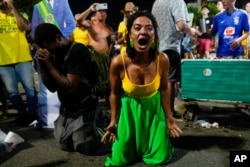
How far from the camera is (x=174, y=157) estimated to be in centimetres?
399

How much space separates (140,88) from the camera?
3.73m

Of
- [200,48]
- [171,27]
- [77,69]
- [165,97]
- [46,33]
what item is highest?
[46,33]

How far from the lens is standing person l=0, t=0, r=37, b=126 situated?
5.31m

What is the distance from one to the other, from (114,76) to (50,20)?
169 centimetres

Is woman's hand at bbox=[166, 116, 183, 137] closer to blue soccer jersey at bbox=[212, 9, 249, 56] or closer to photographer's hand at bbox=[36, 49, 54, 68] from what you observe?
photographer's hand at bbox=[36, 49, 54, 68]

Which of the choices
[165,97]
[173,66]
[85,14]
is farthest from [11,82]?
[165,97]

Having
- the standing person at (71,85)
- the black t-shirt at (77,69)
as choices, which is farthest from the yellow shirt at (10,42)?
the black t-shirt at (77,69)

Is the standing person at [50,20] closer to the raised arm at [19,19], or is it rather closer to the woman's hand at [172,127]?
the raised arm at [19,19]

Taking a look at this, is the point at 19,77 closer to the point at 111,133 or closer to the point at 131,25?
the point at 111,133

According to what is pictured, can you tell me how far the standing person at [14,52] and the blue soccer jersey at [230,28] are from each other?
107 inches

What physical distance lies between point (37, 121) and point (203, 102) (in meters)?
2.23

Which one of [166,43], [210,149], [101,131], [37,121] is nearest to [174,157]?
[210,149]

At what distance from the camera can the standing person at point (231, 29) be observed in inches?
221

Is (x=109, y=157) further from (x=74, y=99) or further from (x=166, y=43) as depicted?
(x=166, y=43)
